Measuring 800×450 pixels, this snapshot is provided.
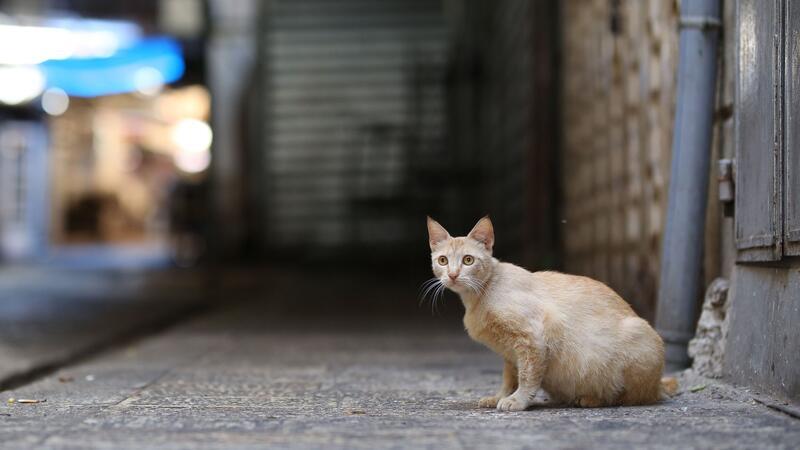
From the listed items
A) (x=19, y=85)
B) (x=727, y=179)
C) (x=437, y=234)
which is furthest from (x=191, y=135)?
(x=437, y=234)

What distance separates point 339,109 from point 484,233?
988 cm

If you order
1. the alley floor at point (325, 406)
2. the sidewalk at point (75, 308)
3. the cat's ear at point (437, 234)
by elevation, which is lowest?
the sidewalk at point (75, 308)

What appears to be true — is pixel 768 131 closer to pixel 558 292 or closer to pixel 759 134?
pixel 759 134

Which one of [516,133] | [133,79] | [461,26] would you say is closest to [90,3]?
[133,79]

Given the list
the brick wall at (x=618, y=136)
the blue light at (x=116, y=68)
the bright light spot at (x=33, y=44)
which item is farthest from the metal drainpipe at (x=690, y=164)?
the bright light spot at (x=33, y=44)

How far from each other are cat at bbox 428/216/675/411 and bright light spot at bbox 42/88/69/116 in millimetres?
14864

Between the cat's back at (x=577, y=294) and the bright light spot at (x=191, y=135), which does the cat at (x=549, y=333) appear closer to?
the cat's back at (x=577, y=294)

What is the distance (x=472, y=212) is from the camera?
40.3ft

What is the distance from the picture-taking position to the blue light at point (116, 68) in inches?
541

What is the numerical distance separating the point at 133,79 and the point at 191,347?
32.2 feet

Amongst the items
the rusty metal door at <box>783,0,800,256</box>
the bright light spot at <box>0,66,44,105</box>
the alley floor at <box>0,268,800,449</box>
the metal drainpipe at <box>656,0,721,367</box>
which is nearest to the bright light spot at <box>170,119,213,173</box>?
the bright light spot at <box>0,66,44,105</box>

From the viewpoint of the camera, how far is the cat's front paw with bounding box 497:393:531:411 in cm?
336

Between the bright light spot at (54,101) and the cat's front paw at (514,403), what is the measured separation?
15001mm

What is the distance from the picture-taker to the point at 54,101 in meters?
17.9
